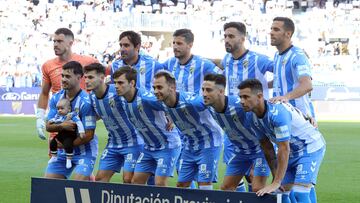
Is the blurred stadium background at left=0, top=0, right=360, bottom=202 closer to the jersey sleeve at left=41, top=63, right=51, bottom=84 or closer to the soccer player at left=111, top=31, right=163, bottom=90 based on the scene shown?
the jersey sleeve at left=41, top=63, right=51, bottom=84

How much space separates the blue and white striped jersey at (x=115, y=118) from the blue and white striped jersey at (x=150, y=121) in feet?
0.40

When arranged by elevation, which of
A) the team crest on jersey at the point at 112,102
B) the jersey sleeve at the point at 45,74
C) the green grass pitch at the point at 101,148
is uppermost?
the jersey sleeve at the point at 45,74

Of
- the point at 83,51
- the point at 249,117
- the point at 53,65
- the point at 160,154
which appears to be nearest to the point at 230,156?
the point at 160,154

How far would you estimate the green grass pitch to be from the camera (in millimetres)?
11250

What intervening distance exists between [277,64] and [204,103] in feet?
3.92

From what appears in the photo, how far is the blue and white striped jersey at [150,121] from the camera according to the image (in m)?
8.76

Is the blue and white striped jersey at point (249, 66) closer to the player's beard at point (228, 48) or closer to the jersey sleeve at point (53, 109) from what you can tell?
the player's beard at point (228, 48)

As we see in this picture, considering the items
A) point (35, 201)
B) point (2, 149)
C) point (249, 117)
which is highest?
point (249, 117)

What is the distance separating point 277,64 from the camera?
29.2 ft

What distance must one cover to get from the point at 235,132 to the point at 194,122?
0.57m

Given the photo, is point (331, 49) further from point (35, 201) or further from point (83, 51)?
point (35, 201)

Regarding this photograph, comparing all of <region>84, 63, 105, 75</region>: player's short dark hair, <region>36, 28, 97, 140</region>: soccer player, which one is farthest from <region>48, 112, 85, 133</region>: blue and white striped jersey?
<region>36, 28, 97, 140</region>: soccer player

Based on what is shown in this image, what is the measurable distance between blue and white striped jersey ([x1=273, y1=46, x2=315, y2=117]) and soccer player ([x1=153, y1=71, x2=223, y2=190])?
2.72 ft

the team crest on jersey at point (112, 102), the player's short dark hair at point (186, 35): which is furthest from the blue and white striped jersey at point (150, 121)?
the player's short dark hair at point (186, 35)
